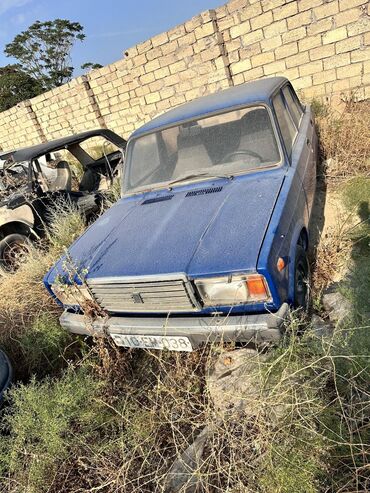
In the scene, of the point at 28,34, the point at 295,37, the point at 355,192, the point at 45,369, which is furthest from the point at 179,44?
the point at 28,34

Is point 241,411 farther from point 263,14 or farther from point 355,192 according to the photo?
point 263,14

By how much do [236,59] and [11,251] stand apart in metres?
5.66

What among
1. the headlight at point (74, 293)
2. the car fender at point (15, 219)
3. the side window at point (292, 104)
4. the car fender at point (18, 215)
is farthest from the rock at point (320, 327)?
the car fender at point (18, 215)

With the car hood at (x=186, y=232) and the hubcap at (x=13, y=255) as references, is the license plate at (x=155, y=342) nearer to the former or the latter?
the car hood at (x=186, y=232)

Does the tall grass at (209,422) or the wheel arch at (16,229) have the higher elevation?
the wheel arch at (16,229)

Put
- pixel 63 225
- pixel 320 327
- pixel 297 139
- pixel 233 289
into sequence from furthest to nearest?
pixel 63 225 < pixel 297 139 < pixel 320 327 < pixel 233 289

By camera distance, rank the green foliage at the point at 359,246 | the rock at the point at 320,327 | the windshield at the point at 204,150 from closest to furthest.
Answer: the rock at the point at 320,327, the green foliage at the point at 359,246, the windshield at the point at 204,150

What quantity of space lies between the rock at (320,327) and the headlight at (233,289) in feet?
1.51

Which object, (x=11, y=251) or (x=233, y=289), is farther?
(x=11, y=251)

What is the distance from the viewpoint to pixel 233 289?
2191 millimetres

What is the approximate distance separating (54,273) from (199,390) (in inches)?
58.5

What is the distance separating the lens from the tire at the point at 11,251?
4.95m

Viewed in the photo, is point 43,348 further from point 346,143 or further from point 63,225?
point 346,143

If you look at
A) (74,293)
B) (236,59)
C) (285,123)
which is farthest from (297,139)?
(236,59)
